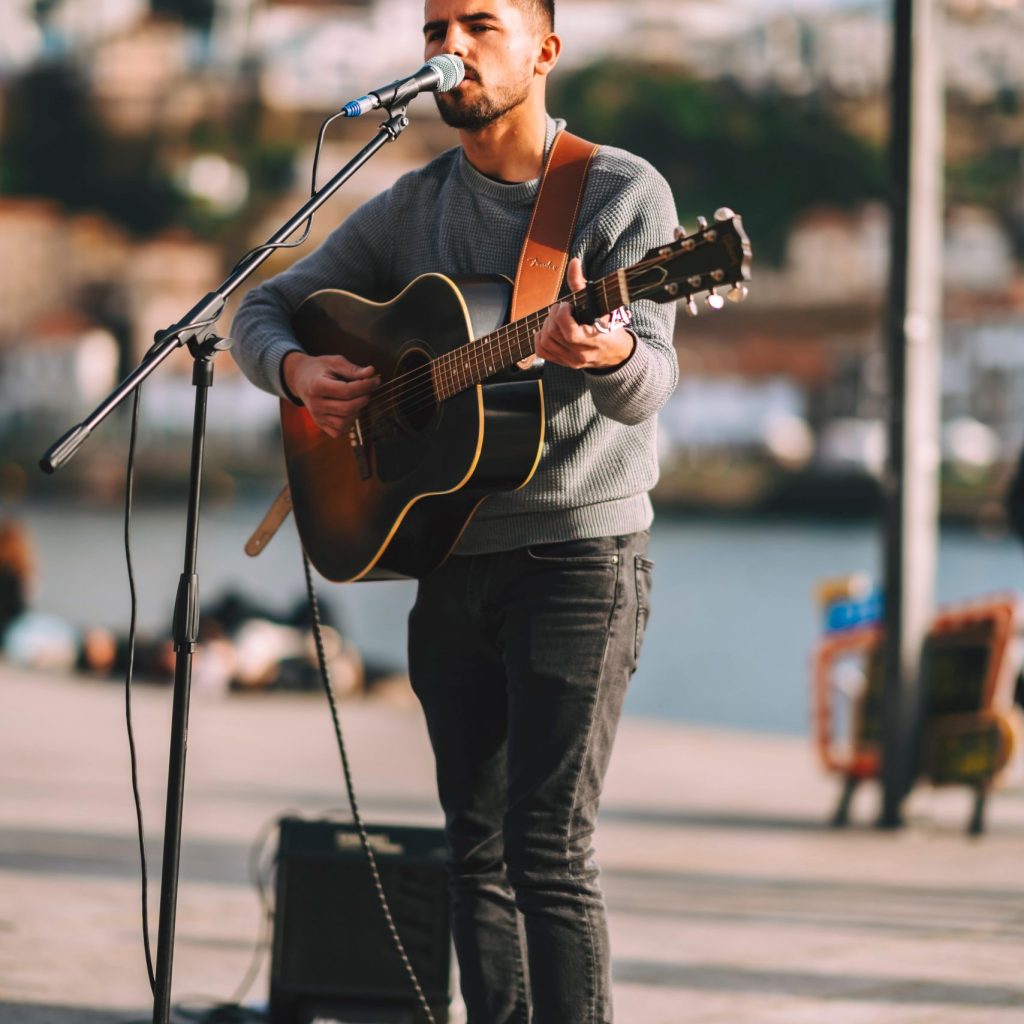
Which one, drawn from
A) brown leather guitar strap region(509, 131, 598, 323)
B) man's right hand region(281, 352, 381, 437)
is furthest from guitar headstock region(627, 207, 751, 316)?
man's right hand region(281, 352, 381, 437)

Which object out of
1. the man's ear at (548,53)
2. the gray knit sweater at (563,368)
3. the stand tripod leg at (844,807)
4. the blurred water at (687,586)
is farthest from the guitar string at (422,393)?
the blurred water at (687,586)

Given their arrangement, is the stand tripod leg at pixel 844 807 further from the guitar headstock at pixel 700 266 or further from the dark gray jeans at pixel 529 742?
the guitar headstock at pixel 700 266

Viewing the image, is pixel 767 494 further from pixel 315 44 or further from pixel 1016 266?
pixel 315 44

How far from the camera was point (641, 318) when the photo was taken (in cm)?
237

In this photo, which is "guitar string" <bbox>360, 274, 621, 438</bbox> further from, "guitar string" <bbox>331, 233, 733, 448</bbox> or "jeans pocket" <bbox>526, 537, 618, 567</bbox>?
"jeans pocket" <bbox>526, 537, 618, 567</bbox>

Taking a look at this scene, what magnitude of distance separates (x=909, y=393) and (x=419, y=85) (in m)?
3.65

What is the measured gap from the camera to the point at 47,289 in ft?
246

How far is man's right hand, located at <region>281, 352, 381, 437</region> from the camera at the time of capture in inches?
107

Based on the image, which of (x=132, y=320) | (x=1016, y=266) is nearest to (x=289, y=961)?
(x=1016, y=266)

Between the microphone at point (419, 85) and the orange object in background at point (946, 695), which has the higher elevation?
the microphone at point (419, 85)

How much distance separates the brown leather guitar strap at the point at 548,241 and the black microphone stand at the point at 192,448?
0.28m

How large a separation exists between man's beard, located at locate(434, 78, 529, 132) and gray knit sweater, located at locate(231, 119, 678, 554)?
0.11 metres

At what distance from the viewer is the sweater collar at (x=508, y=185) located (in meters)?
2.57

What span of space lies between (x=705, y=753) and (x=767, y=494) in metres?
55.7
